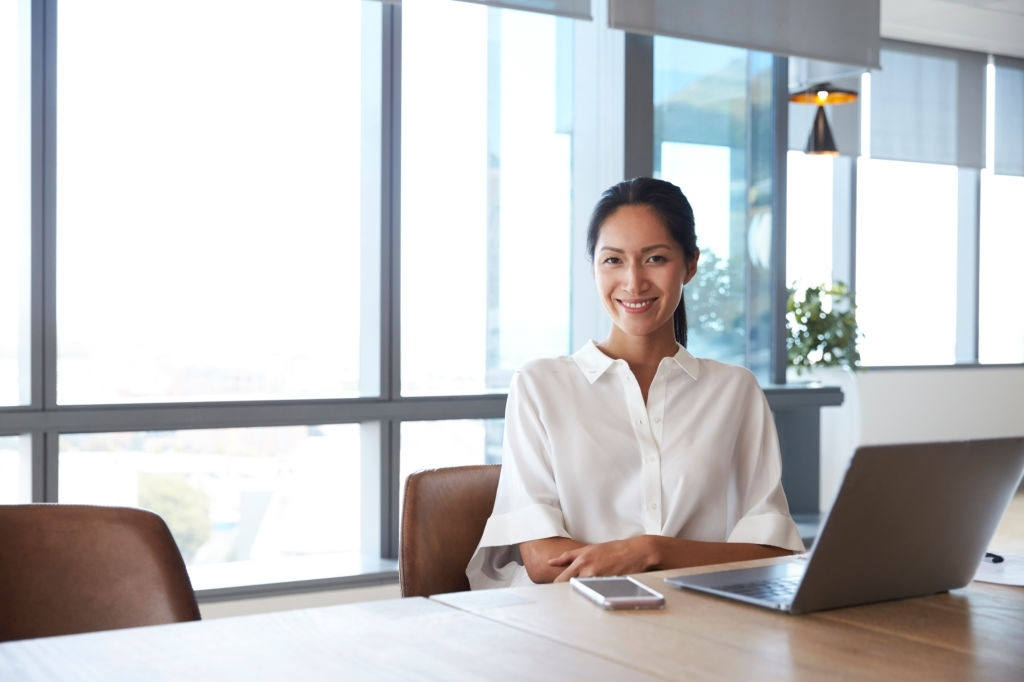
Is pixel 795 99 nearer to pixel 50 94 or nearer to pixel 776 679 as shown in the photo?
pixel 50 94

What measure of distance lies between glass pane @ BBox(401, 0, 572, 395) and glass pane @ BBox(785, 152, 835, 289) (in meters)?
3.57

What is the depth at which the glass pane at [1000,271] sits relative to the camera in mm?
8195

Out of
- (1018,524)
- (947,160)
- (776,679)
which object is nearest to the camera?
(776,679)

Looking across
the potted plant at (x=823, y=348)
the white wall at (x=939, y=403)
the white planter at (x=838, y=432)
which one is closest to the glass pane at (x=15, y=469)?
the white planter at (x=838, y=432)

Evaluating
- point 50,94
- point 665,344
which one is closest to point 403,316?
point 50,94

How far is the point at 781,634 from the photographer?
3.90 feet

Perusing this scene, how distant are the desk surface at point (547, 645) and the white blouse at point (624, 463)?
0.60 m

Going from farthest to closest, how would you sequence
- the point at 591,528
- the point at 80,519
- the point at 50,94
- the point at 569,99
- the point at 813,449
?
the point at 813,449 < the point at 569,99 < the point at 50,94 < the point at 591,528 < the point at 80,519

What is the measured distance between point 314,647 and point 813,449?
3823 mm

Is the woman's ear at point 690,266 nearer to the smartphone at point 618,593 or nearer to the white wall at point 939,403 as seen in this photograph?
the smartphone at point 618,593

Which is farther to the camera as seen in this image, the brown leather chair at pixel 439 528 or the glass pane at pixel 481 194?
the glass pane at pixel 481 194

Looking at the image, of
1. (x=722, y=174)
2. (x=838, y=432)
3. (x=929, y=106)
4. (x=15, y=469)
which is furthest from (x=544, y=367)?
(x=929, y=106)

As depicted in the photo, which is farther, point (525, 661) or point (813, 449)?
point (813, 449)

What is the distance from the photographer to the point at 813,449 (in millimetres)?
4656
